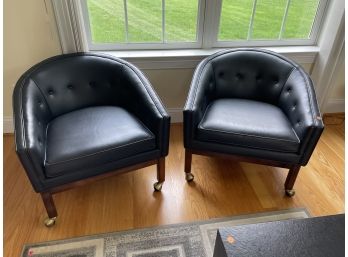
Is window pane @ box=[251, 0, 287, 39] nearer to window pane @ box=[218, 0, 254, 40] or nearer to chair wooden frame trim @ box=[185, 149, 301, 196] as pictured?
window pane @ box=[218, 0, 254, 40]

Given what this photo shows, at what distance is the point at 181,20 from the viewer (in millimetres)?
1906

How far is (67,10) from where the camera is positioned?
5.12 feet

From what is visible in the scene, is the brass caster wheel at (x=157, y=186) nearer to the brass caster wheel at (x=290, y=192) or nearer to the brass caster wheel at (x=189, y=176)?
the brass caster wheel at (x=189, y=176)

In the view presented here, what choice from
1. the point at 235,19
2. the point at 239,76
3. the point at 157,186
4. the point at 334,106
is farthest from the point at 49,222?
the point at 334,106

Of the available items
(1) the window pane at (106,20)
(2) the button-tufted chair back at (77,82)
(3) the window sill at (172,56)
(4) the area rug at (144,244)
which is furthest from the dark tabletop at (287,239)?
(1) the window pane at (106,20)

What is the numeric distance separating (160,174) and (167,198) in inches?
6.1

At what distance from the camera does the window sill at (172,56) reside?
1890 millimetres

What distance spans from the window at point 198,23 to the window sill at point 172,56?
55 millimetres

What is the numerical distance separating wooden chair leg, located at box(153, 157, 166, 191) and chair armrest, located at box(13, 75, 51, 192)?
23.2 inches

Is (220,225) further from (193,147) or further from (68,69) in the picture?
(68,69)

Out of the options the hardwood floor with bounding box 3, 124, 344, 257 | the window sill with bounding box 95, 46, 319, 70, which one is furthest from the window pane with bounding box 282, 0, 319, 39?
the hardwood floor with bounding box 3, 124, 344, 257

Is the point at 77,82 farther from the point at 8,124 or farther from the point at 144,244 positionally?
the point at 144,244

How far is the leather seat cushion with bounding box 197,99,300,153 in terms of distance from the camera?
54.9 inches

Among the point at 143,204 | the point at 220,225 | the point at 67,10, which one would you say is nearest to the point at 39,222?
the point at 143,204
